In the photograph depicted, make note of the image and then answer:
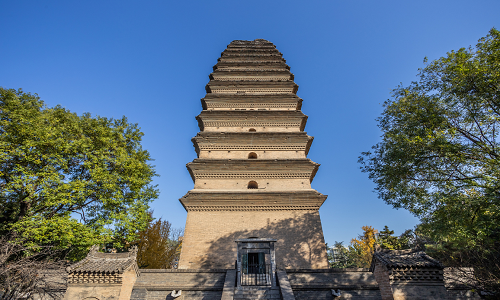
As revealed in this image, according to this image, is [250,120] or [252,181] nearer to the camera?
[252,181]

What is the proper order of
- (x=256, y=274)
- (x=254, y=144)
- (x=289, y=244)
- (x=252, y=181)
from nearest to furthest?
1. (x=256, y=274)
2. (x=289, y=244)
3. (x=252, y=181)
4. (x=254, y=144)

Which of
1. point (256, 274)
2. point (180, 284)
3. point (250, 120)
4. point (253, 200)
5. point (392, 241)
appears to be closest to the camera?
point (256, 274)

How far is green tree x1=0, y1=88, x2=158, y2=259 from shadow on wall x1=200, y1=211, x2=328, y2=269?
4.47 meters

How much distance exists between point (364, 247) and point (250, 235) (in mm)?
24716

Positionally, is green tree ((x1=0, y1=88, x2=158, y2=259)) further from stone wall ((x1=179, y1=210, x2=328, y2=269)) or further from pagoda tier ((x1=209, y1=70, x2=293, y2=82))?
pagoda tier ((x1=209, y1=70, x2=293, y2=82))

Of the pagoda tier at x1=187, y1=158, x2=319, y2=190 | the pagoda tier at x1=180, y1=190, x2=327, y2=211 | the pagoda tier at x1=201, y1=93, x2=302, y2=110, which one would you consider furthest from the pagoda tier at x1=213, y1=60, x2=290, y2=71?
the pagoda tier at x1=180, y1=190, x2=327, y2=211

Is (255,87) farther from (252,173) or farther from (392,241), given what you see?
(392,241)

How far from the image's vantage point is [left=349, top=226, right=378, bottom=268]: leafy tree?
29.5 metres

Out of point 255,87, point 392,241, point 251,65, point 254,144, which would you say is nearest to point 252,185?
point 254,144

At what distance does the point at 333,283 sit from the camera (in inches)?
324

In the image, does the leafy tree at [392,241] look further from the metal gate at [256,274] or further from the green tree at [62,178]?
the green tree at [62,178]

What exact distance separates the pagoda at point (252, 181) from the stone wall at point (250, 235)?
0.13 ft

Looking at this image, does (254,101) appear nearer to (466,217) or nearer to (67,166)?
(67,166)

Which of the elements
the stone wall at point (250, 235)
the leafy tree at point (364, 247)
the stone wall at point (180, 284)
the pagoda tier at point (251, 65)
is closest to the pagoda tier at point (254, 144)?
the stone wall at point (250, 235)
